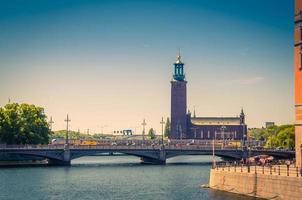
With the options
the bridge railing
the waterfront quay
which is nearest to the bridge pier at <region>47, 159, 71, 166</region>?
the bridge railing

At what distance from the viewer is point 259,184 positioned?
61000mm

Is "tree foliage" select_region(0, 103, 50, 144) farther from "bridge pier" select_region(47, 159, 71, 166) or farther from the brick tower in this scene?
the brick tower

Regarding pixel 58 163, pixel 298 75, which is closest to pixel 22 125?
pixel 58 163

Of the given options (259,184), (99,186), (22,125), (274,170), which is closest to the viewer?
(259,184)

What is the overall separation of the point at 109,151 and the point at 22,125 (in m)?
26.8

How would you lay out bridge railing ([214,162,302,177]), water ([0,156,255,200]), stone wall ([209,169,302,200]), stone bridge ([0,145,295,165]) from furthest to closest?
stone bridge ([0,145,295,165]) → water ([0,156,255,200]) → bridge railing ([214,162,302,177]) → stone wall ([209,169,302,200])

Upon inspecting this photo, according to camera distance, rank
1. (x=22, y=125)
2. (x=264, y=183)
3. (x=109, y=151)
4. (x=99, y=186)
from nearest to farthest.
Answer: (x=264, y=183)
(x=99, y=186)
(x=109, y=151)
(x=22, y=125)

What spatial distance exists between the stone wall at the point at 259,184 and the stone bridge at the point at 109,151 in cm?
6503

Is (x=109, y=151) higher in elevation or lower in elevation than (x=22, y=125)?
lower

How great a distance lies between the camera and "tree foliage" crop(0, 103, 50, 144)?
477ft

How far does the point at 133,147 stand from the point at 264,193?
276 ft

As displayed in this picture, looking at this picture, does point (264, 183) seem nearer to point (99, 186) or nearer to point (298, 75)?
point (298, 75)

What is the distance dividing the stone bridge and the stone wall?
65.0 meters

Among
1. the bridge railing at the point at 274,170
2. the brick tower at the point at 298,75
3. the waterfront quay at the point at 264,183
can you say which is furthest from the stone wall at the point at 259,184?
the brick tower at the point at 298,75
